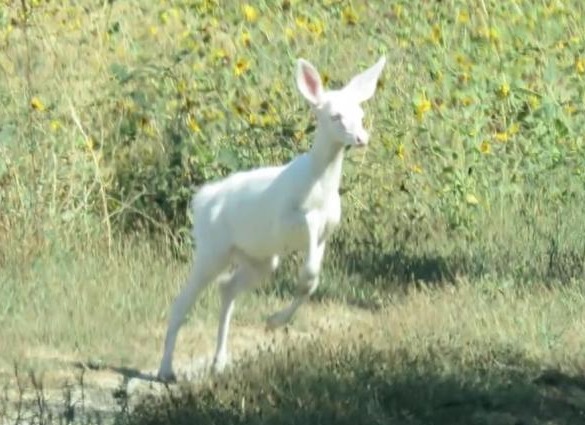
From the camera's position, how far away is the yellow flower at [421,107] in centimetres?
1284

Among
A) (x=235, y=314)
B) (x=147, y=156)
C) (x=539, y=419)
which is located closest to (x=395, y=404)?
(x=539, y=419)

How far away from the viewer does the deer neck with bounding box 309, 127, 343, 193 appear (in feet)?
Result: 28.9

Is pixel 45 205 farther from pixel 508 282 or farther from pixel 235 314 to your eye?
pixel 508 282

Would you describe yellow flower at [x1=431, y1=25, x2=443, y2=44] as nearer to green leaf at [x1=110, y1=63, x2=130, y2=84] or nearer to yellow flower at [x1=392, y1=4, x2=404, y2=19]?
yellow flower at [x1=392, y1=4, x2=404, y2=19]

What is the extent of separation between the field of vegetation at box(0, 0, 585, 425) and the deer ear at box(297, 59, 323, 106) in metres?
1.25

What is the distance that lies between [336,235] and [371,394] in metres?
4.45

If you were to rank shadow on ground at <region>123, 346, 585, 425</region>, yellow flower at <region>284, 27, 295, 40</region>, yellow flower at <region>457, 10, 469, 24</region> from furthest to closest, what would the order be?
yellow flower at <region>457, 10, 469, 24</region>, yellow flower at <region>284, 27, 295, 40</region>, shadow on ground at <region>123, 346, 585, 425</region>

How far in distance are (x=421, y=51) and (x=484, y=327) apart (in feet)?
18.9

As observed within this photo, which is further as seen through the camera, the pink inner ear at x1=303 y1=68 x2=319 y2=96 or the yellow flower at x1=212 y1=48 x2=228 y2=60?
the yellow flower at x1=212 y1=48 x2=228 y2=60

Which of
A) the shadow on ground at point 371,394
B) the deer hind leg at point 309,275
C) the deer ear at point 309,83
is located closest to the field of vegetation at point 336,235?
the shadow on ground at point 371,394

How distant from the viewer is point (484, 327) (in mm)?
9320

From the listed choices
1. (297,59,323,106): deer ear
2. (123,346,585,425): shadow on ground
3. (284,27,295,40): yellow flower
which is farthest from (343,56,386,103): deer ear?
(284,27,295,40): yellow flower

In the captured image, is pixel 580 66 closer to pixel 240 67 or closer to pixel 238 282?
pixel 240 67

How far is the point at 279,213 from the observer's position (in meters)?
8.72
